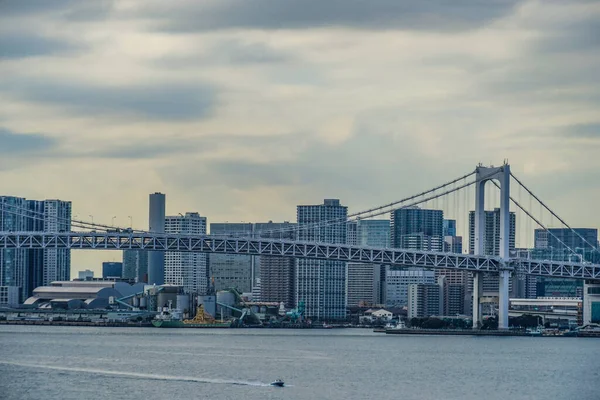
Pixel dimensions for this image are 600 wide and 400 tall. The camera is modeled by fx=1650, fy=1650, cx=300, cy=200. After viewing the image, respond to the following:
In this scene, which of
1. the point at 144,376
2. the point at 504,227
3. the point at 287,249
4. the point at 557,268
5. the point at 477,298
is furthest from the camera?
the point at 557,268

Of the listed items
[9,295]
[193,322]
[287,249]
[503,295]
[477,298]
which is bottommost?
[193,322]

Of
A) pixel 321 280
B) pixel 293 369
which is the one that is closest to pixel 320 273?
pixel 321 280

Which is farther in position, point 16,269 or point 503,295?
point 16,269

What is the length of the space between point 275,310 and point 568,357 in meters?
52.4

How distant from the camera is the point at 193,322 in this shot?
321ft

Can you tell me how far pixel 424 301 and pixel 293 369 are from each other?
6919 centimetres

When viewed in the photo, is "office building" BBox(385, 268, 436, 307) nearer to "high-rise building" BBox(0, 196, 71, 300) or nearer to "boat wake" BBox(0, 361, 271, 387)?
"high-rise building" BBox(0, 196, 71, 300)

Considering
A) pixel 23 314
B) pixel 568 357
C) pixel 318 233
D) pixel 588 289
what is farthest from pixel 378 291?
pixel 568 357

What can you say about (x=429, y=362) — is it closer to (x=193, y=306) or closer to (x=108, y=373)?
(x=108, y=373)

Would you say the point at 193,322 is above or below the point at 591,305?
below

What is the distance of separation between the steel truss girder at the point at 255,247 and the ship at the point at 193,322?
18547mm

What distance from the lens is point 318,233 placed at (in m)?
126

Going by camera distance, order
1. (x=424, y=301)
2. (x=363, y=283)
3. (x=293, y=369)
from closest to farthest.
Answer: (x=293, y=369) < (x=424, y=301) < (x=363, y=283)

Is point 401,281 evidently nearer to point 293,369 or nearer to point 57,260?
point 57,260
